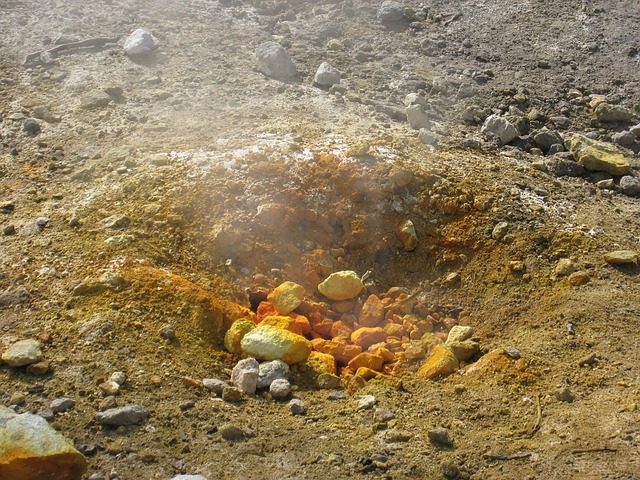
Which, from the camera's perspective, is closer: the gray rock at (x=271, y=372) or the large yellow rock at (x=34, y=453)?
the large yellow rock at (x=34, y=453)

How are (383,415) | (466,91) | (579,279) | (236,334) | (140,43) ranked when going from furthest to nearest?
1. (140,43)
2. (466,91)
3. (579,279)
4. (236,334)
5. (383,415)

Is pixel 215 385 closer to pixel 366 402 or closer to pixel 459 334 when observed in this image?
pixel 366 402

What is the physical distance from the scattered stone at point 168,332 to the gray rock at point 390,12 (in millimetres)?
4553

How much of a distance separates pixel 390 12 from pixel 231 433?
513 centimetres

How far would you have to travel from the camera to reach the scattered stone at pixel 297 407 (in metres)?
2.96

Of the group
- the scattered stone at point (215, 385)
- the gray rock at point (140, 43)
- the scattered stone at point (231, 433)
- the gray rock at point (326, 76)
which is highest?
the gray rock at point (140, 43)

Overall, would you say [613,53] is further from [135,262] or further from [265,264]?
[135,262]

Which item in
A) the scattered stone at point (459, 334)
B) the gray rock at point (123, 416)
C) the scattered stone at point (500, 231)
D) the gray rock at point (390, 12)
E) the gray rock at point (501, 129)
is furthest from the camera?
the gray rock at point (390, 12)

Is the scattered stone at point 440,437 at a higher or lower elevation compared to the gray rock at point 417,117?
lower

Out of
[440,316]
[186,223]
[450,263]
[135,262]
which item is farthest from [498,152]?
[135,262]

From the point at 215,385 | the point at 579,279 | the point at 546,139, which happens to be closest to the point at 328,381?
the point at 215,385

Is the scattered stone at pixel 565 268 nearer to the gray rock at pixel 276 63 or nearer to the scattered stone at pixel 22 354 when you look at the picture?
the scattered stone at pixel 22 354

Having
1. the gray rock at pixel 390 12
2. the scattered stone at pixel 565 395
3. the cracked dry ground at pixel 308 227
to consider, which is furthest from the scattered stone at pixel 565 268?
the gray rock at pixel 390 12

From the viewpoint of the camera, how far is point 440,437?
274 centimetres
